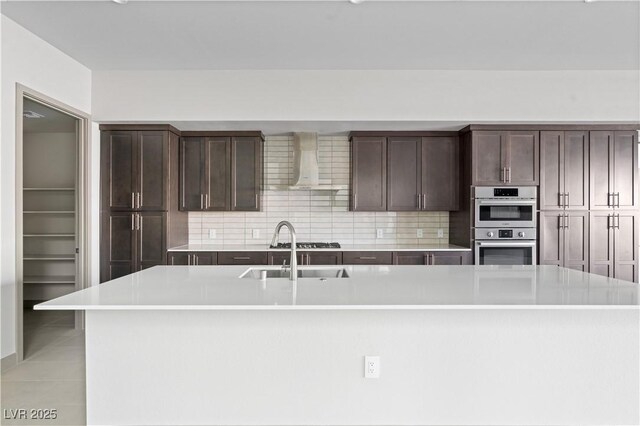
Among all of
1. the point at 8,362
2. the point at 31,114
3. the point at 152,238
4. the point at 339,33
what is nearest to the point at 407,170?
the point at 339,33

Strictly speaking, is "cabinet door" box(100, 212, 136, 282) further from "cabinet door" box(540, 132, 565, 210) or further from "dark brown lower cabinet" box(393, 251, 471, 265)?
"cabinet door" box(540, 132, 565, 210)

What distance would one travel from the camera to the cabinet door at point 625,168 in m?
4.48

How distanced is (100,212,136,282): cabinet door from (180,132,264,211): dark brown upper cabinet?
1.94 feet

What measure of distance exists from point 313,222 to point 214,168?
4.27 feet

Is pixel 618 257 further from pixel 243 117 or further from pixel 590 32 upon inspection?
pixel 243 117

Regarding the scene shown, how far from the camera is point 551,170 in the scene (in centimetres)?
451

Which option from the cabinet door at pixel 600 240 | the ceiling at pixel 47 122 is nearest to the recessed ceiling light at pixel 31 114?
the ceiling at pixel 47 122

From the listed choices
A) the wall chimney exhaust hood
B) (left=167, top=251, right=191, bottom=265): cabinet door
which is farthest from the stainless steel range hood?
(left=167, top=251, right=191, bottom=265): cabinet door

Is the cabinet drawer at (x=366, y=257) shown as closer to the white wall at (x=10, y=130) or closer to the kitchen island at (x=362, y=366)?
the kitchen island at (x=362, y=366)

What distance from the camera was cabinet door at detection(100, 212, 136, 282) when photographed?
4.55 meters

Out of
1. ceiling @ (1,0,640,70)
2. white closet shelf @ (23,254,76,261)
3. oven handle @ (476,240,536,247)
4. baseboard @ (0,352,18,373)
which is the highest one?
ceiling @ (1,0,640,70)

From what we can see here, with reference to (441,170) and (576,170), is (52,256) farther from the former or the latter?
(576,170)

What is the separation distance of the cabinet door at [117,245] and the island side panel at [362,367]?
7.94 ft

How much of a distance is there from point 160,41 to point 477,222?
340 cm
